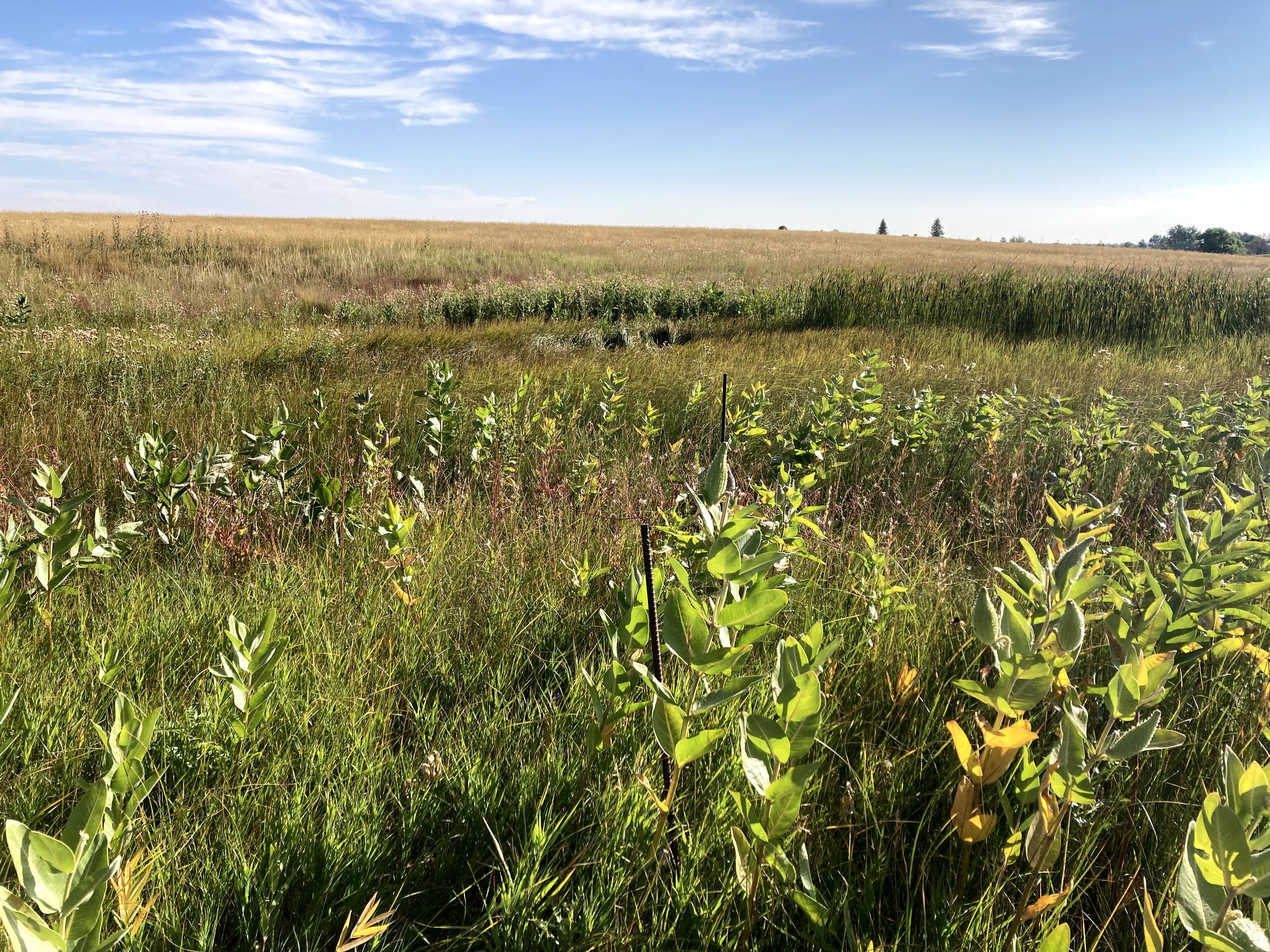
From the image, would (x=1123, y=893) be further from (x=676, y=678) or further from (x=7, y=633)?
(x=7, y=633)

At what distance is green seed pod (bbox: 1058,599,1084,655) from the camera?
99cm

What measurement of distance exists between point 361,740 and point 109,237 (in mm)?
22434

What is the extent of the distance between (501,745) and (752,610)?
2.76ft

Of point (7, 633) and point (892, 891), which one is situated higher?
point (7, 633)

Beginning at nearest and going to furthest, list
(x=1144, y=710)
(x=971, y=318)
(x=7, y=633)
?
(x=1144, y=710) → (x=7, y=633) → (x=971, y=318)

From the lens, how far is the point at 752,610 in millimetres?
956

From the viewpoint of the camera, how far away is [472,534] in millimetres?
2729

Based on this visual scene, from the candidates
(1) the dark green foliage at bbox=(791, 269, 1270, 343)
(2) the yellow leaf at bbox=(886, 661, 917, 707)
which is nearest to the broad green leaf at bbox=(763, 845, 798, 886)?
(2) the yellow leaf at bbox=(886, 661, 917, 707)

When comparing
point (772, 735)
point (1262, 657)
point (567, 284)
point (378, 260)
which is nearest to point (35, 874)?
point (772, 735)

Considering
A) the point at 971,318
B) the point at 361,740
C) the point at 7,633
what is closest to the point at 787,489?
the point at 361,740

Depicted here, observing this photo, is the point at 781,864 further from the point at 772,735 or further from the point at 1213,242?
the point at 1213,242

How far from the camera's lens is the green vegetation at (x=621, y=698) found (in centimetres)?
99

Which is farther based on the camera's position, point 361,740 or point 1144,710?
point 1144,710

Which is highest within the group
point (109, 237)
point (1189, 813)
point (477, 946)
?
point (109, 237)
